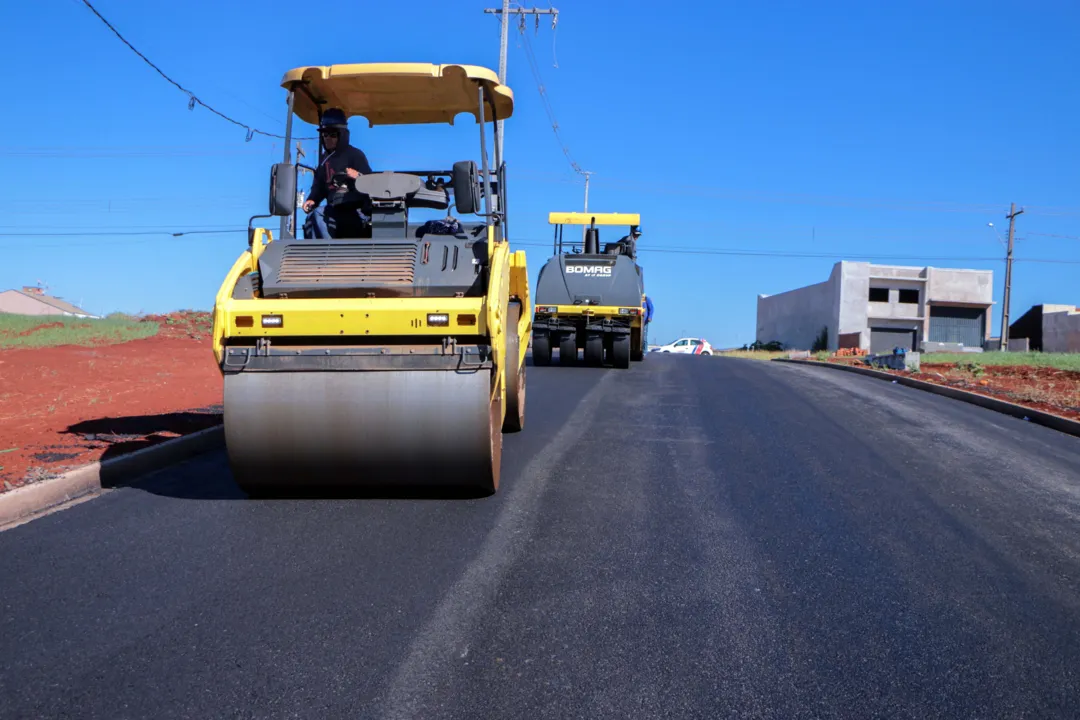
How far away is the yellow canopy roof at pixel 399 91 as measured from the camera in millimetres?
7105

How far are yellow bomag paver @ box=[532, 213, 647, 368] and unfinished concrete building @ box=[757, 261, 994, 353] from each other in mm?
34655

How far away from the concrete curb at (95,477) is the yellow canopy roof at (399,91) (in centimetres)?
287

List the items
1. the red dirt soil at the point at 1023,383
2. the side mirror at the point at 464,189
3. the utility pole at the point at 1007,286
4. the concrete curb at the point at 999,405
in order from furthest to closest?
1. the utility pole at the point at 1007,286
2. the red dirt soil at the point at 1023,383
3. the concrete curb at the point at 999,405
4. the side mirror at the point at 464,189

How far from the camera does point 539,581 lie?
14.9ft

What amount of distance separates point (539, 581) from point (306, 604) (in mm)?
1102

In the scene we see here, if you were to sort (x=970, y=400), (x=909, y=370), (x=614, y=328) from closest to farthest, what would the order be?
(x=970, y=400)
(x=614, y=328)
(x=909, y=370)

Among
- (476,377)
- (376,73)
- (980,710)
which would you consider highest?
(376,73)

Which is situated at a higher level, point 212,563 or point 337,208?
point 337,208

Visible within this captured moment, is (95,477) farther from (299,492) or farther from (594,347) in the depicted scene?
(594,347)

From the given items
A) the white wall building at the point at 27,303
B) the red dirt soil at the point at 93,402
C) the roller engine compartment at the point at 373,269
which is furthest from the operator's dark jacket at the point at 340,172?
the white wall building at the point at 27,303

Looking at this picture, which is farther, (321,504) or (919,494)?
(919,494)

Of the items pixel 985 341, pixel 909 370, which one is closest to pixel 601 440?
pixel 909 370

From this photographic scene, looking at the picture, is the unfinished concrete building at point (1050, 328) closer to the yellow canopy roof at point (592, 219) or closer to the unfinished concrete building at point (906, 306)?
the unfinished concrete building at point (906, 306)

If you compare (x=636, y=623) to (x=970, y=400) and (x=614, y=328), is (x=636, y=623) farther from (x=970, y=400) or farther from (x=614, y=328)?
(x=614, y=328)
